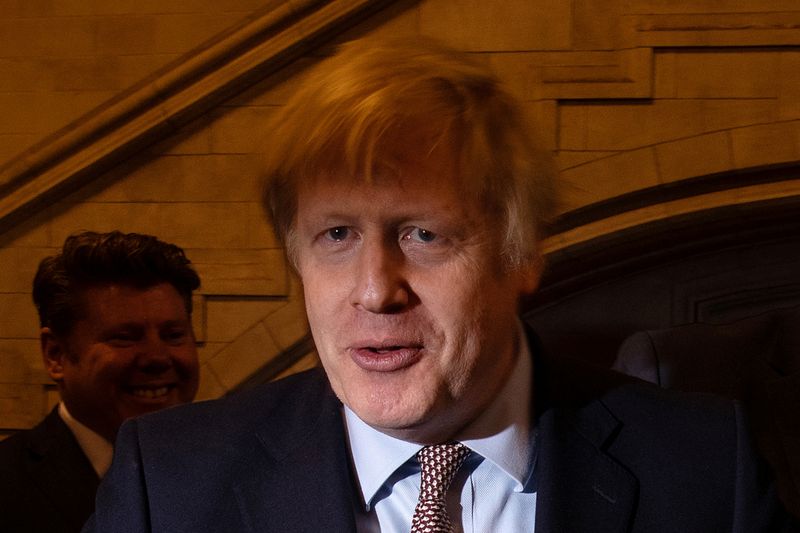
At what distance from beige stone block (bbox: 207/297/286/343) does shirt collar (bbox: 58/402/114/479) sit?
106cm

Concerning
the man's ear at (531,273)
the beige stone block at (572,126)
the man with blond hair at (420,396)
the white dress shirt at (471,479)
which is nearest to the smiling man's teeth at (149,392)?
the man with blond hair at (420,396)

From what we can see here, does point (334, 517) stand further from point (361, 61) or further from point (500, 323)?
point (361, 61)

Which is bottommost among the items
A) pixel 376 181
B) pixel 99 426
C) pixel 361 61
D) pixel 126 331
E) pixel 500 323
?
pixel 99 426

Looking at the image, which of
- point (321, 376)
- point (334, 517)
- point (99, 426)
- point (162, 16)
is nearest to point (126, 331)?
point (99, 426)

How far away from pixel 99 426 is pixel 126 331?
19 cm

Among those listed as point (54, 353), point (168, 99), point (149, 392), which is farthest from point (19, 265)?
point (149, 392)

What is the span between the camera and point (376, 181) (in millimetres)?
1321

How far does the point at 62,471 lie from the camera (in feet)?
7.35

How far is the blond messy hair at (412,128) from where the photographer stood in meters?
1.33

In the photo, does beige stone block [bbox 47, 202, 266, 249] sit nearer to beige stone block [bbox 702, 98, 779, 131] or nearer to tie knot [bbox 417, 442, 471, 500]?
beige stone block [bbox 702, 98, 779, 131]

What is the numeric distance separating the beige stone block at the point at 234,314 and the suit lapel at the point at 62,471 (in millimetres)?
1066

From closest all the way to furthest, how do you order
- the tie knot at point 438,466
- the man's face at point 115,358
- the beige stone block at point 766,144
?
1. the tie knot at point 438,466
2. the man's face at point 115,358
3. the beige stone block at point 766,144

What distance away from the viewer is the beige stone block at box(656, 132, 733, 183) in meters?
3.08

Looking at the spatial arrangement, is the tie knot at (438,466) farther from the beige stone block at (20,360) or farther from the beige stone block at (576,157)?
the beige stone block at (20,360)
